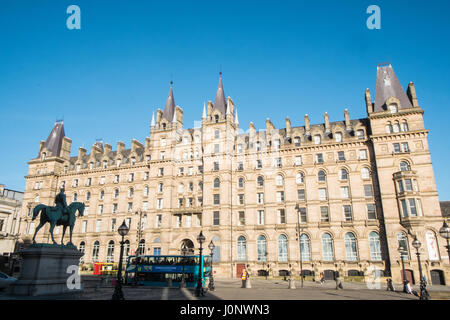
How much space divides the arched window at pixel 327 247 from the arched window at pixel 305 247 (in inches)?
80.6

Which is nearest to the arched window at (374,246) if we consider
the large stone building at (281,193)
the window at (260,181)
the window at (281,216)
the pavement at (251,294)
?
the large stone building at (281,193)

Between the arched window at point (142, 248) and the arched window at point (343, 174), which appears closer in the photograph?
the arched window at point (343, 174)

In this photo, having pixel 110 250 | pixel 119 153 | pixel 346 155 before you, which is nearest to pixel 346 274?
pixel 346 155

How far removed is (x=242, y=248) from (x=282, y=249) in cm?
615

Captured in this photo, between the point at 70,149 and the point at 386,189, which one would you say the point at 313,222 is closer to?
the point at 386,189

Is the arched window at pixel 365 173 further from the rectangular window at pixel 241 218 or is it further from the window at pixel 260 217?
the rectangular window at pixel 241 218

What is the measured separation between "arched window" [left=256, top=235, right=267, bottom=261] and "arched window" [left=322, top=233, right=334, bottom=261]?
28.0 ft

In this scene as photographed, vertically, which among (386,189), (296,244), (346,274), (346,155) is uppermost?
(346,155)

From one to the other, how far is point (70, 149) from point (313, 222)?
54479mm

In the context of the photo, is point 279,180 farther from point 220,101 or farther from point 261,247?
point 220,101

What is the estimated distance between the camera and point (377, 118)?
4572 cm

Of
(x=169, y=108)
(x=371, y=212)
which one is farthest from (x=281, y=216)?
(x=169, y=108)

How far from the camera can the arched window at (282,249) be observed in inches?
1809

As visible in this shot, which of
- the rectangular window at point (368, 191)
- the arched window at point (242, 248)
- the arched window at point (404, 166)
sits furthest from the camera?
the arched window at point (242, 248)
